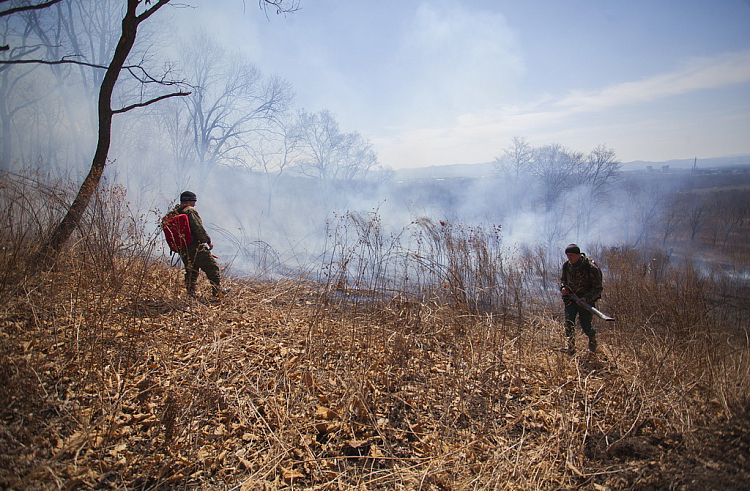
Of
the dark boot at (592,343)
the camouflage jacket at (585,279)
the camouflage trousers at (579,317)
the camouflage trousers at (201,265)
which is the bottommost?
the dark boot at (592,343)

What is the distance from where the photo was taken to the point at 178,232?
479cm

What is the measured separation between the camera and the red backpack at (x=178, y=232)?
15.7 ft

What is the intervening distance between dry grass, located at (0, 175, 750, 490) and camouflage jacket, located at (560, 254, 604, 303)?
79 centimetres

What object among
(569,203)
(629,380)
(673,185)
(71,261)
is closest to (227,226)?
(71,261)

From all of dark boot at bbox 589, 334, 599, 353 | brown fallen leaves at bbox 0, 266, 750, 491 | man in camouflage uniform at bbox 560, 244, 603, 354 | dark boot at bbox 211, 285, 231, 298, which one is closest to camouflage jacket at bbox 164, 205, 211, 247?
dark boot at bbox 211, 285, 231, 298

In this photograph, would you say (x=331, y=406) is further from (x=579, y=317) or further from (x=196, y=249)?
(x=579, y=317)

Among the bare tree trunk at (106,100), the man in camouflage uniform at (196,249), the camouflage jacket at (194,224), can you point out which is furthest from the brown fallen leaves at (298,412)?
the bare tree trunk at (106,100)

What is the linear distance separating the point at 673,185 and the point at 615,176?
4.99 m

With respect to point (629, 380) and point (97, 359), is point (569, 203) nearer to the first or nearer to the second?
point (629, 380)

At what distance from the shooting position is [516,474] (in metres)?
2.38

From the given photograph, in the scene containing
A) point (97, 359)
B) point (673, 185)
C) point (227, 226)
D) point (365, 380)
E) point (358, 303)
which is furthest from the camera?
point (673, 185)

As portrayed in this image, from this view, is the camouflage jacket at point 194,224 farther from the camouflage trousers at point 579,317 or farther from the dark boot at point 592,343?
the dark boot at point 592,343

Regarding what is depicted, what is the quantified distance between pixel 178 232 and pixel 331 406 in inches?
132

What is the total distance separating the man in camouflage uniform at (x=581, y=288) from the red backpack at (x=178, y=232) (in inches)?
217
